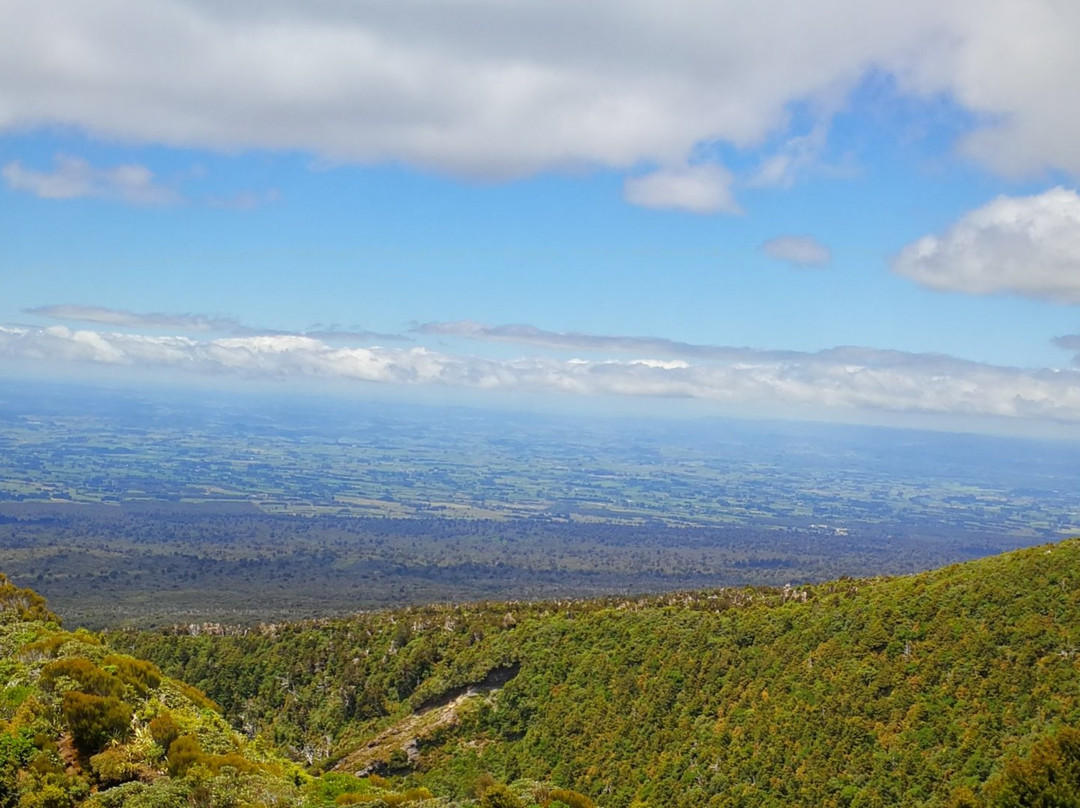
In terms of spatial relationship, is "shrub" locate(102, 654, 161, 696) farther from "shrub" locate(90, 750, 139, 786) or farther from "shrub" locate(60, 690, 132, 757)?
"shrub" locate(90, 750, 139, 786)

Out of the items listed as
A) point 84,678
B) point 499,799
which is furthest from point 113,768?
point 499,799

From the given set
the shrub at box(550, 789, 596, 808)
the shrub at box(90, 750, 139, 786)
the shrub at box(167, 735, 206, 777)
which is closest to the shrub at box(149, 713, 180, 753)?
the shrub at box(167, 735, 206, 777)

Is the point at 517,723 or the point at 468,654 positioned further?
the point at 468,654

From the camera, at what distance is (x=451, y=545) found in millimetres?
198000

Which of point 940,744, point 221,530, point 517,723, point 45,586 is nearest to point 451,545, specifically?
point 221,530

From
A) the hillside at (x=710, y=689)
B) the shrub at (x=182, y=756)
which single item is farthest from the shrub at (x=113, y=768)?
the hillside at (x=710, y=689)

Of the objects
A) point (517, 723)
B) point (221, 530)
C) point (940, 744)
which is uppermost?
point (940, 744)

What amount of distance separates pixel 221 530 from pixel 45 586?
77.7 meters

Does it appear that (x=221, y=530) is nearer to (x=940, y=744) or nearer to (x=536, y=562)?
(x=536, y=562)

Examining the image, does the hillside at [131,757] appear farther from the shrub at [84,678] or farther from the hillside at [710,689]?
the hillside at [710,689]

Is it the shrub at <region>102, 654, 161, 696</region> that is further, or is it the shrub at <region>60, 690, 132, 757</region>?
the shrub at <region>102, 654, 161, 696</region>

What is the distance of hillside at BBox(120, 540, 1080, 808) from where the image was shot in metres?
28.2

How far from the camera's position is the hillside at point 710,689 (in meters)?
28.2

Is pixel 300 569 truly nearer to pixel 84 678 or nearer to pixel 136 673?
pixel 136 673
